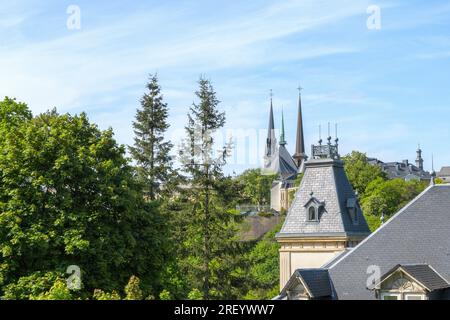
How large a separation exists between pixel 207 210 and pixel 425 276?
25.5m

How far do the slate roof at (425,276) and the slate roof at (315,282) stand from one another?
2.80 m

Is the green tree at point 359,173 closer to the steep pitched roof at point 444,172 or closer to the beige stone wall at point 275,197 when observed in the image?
the beige stone wall at point 275,197

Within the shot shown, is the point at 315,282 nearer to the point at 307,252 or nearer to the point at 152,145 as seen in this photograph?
the point at 307,252

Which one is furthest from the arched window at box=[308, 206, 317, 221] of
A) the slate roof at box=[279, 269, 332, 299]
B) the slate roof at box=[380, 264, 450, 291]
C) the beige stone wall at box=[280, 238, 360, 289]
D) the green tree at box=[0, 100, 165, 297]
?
the slate roof at box=[380, 264, 450, 291]

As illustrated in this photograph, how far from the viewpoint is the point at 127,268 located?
108 ft

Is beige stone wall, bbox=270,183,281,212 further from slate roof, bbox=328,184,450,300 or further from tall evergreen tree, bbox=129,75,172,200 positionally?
slate roof, bbox=328,184,450,300

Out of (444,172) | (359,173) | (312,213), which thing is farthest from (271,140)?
(312,213)

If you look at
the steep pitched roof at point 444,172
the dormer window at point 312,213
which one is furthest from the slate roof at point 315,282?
the steep pitched roof at point 444,172

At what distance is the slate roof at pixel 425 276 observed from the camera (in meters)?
25.4

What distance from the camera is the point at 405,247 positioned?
92.8 ft

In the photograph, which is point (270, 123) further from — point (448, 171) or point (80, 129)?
point (80, 129)

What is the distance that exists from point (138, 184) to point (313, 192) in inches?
375

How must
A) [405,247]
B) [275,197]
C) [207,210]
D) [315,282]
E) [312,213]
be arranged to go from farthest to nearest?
[275,197]
[207,210]
[312,213]
[405,247]
[315,282]
